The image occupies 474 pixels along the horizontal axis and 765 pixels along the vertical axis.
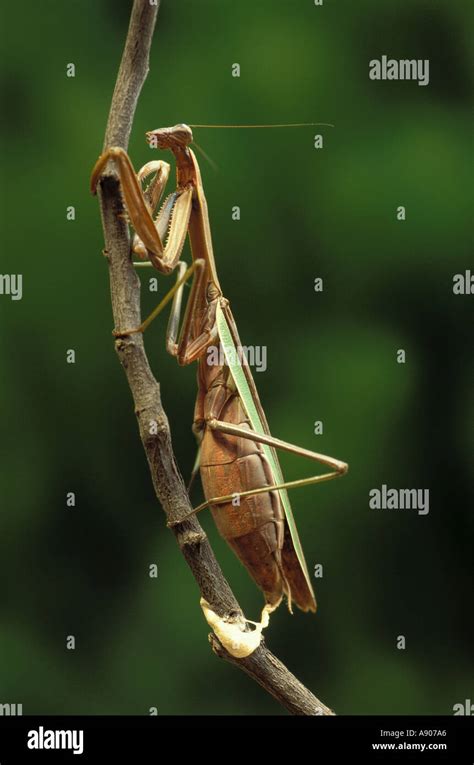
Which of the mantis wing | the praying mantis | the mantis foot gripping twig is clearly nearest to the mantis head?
the praying mantis

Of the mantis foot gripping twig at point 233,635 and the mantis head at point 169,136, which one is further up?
the mantis head at point 169,136

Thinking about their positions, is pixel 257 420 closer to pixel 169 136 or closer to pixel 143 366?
pixel 143 366

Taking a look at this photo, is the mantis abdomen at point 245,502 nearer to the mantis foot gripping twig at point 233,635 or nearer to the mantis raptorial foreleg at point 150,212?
the mantis foot gripping twig at point 233,635

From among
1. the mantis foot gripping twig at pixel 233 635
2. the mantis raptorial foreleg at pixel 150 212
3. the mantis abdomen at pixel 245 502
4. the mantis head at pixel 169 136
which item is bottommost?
the mantis foot gripping twig at pixel 233 635

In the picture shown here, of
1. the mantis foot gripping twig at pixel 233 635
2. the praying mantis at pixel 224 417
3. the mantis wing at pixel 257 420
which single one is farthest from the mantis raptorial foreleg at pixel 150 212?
the mantis foot gripping twig at pixel 233 635

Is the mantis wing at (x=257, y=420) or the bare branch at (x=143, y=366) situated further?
the mantis wing at (x=257, y=420)

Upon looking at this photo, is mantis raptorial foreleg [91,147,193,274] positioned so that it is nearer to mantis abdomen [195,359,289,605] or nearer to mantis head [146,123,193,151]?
mantis head [146,123,193,151]

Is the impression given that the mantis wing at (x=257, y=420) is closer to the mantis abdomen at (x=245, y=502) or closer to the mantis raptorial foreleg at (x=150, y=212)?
the mantis abdomen at (x=245, y=502)
